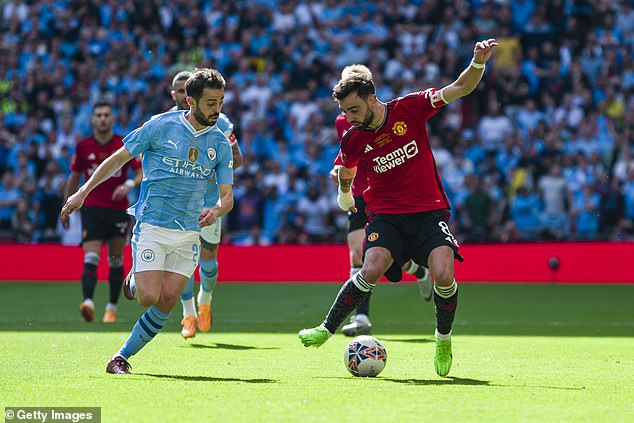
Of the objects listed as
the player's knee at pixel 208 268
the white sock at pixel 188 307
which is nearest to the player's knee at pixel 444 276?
the white sock at pixel 188 307

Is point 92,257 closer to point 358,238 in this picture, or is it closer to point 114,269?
point 114,269

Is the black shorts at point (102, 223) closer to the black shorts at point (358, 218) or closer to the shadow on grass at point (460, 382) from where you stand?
the black shorts at point (358, 218)

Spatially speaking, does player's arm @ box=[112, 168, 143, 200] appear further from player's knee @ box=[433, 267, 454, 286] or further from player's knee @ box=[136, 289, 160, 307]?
player's knee @ box=[433, 267, 454, 286]

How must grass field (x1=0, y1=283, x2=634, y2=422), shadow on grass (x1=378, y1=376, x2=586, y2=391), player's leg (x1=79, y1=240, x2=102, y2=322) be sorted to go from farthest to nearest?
player's leg (x1=79, y1=240, x2=102, y2=322) < shadow on grass (x1=378, y1=376, x2=586, y2=391) < grass field (x1=0, y1=283, x2=634, y2=422)

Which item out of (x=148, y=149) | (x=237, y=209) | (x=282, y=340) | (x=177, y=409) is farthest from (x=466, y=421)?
(x=237, y=209)

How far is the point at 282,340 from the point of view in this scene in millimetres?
10711

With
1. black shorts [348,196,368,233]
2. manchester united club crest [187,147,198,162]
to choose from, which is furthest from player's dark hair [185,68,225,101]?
black shorts [348,196,368,233]

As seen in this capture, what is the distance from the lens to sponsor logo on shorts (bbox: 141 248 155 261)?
7.94 m

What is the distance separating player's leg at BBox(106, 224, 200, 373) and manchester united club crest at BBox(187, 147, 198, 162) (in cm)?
55

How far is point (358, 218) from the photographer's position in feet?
37.0

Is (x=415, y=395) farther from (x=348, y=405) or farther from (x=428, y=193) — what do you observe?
(x=428, y=193)

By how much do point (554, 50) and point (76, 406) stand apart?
18140 mm

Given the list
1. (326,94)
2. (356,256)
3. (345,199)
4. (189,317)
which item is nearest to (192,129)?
(345,199)

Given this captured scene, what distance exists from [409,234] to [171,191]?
179 centimetres
